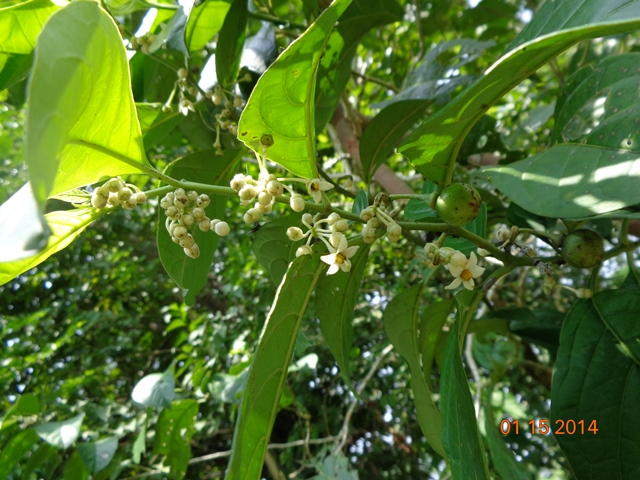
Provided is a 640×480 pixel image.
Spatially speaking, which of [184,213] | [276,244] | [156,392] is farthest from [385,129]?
[156,392]

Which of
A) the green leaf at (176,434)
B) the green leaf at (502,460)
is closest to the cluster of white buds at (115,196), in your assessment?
the green leaf at (502,460)

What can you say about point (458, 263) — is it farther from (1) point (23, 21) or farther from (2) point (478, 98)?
(1) point (23, 21)

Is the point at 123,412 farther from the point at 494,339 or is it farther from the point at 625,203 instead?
the point at 625,203

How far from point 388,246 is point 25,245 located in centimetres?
221

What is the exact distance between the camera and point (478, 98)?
0.63 meters

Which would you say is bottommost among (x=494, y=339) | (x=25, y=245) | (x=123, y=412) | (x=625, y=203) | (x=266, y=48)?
(x=25, y=245)

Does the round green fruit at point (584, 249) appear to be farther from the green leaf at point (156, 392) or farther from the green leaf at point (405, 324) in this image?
the green leaf at point (156, 392)

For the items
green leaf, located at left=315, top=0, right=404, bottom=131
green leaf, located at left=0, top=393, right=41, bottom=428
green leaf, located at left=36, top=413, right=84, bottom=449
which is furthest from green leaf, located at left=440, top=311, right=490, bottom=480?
green leaf, located at left=0, top=393, right=41, bottom=428

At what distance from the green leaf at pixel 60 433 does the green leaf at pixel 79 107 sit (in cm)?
148

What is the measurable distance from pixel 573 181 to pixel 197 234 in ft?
2.26

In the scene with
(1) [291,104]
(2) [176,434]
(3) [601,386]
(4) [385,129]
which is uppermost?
(4) [385,129]

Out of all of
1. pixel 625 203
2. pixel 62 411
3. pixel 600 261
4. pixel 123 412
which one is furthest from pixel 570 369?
pixel 123 412

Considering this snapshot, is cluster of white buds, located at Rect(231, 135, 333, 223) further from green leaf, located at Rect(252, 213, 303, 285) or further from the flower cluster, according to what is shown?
green leaf, located at Rect(252, 213, 303, 285)

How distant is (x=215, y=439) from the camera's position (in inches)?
124
